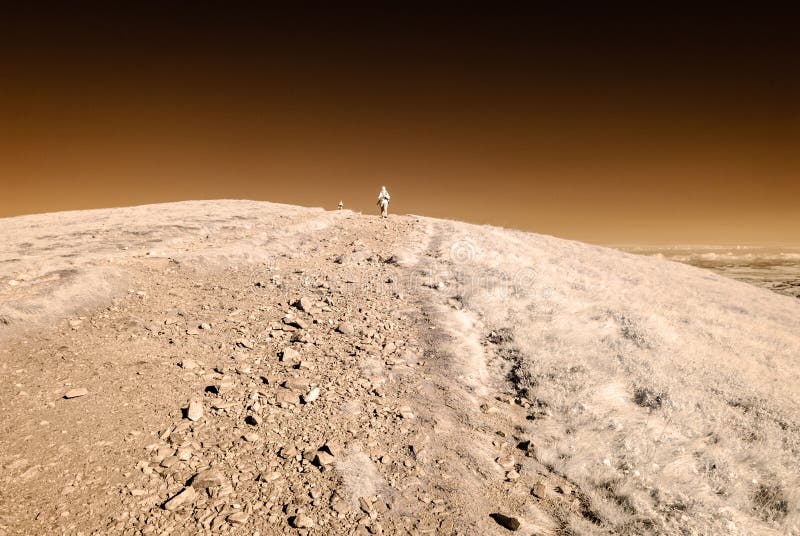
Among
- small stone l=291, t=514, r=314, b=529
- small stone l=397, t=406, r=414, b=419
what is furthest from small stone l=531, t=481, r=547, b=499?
small stone l=291, t=514, r=314, b=529

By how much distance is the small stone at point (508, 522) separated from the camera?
559 centimetres

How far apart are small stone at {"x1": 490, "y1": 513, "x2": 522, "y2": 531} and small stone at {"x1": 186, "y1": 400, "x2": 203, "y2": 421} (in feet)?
17.9

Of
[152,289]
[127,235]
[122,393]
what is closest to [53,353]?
[122,393]

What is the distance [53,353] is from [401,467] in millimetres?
8141

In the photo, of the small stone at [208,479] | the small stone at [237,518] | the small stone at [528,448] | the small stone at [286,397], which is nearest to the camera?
the small stone at [237,518]

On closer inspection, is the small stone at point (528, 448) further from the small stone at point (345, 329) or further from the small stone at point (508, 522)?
the small stone at point (345, 329)

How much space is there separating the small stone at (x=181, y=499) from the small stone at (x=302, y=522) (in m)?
1.50

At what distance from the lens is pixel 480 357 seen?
35.0ft

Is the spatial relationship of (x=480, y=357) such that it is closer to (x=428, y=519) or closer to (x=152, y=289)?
(x=428, y=519)

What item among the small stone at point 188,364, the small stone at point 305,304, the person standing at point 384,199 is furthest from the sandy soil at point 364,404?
the person standing at point 384,199

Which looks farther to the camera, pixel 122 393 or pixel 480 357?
pixel 480 357

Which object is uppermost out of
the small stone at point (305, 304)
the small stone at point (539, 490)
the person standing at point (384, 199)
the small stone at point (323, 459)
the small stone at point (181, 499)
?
the person standing at point (384, 199)

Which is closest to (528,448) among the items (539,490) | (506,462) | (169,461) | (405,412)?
(506,462)

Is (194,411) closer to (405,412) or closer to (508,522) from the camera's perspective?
(405,412)
